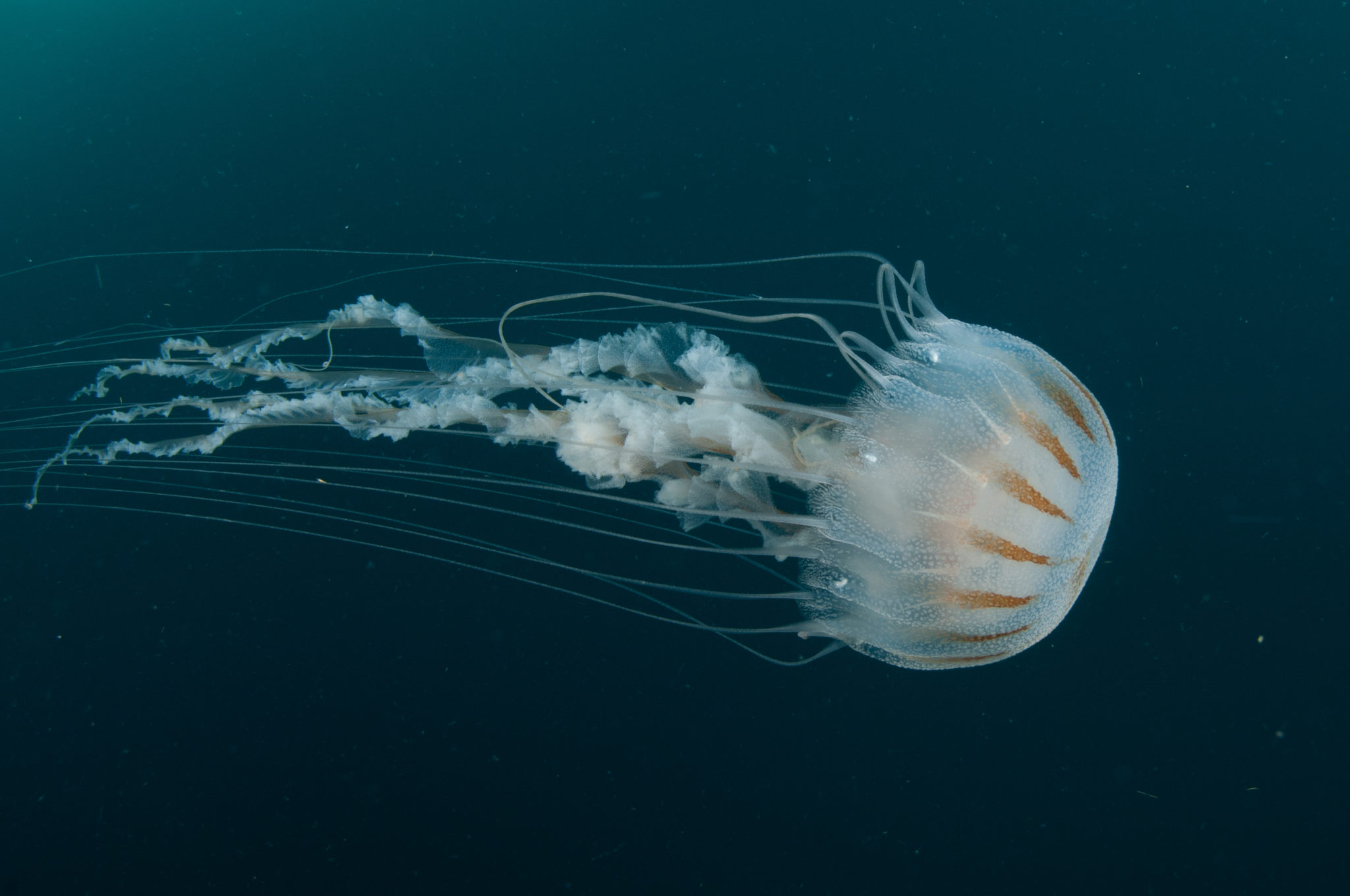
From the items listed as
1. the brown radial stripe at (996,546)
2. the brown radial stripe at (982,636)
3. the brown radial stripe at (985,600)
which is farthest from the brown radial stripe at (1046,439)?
the brown radial stripe at (982,636)

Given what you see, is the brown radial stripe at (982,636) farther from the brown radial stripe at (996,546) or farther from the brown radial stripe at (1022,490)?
the brown radial stripe at (1022,490)

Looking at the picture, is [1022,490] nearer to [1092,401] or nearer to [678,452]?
[1092,401]

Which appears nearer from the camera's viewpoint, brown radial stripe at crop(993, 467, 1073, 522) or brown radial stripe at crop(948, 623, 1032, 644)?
brown radial stripe at crop(993, 467, 1073, 522)

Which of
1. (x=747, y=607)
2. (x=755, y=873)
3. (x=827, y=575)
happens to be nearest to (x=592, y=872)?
(x=755, y=873)

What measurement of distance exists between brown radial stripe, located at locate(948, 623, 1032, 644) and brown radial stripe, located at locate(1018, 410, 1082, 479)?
1.91ft

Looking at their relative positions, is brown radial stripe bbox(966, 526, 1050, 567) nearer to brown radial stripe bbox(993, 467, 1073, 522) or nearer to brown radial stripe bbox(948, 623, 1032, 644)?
brown radial stripe bbox(993, 467, 1073, 522)

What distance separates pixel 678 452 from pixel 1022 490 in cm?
112

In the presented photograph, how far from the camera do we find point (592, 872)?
3717 mm

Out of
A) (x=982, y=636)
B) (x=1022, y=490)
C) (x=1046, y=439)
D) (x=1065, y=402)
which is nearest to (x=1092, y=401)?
(x=1065, y=402)

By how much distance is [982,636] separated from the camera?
2365 millimetres

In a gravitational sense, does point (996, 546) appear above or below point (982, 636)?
above

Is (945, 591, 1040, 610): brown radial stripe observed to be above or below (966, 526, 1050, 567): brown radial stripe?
below

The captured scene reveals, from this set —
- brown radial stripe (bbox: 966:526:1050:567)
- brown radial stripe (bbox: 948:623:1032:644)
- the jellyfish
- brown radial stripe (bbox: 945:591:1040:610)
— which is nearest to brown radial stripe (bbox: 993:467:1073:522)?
the jellyfish

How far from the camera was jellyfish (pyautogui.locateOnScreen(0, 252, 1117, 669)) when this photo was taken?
2086 mm
